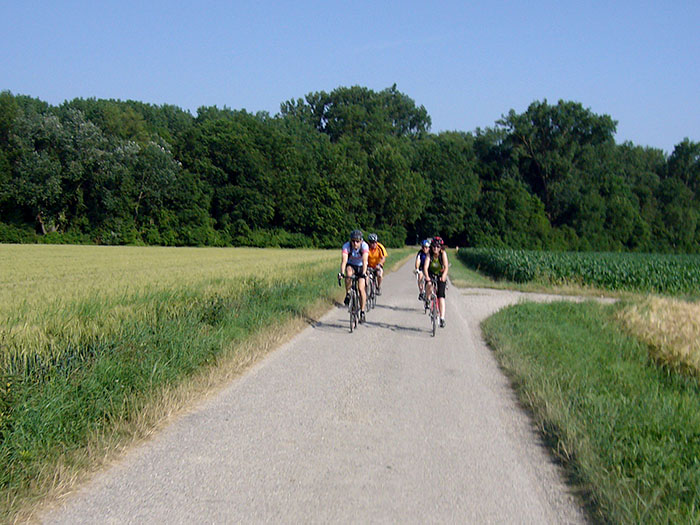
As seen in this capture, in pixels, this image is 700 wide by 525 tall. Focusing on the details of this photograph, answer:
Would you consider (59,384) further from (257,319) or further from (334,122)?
(334,122)

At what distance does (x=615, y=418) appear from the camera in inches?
223

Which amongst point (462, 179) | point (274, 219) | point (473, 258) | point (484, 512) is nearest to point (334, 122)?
point (462, 179)

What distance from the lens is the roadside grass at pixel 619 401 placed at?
417cm

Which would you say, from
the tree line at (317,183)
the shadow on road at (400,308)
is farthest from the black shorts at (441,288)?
the tree line at (317,183)

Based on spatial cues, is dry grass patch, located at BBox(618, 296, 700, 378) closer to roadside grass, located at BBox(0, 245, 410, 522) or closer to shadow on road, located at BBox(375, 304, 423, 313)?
shadow on road, located at BBox(375, 304, 423, 313)

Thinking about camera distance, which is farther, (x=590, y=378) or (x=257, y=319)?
(x=257, y=319)

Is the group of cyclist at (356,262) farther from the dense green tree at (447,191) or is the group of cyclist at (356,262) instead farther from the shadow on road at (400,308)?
the dense green tree at (447,191)

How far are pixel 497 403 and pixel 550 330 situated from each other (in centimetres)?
495

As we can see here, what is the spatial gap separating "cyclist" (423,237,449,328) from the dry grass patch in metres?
3.50

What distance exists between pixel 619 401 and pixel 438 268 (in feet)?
20.6

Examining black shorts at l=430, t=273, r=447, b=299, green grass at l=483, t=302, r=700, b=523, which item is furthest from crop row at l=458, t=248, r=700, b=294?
Result: green grass at l=483, t=302, r=700, b=523

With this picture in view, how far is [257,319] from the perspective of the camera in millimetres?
11055

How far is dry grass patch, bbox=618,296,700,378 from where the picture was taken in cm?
898

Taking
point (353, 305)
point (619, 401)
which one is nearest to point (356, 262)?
point (353, 305)
